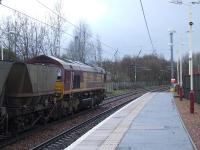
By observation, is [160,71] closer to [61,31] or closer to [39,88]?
[61,31]

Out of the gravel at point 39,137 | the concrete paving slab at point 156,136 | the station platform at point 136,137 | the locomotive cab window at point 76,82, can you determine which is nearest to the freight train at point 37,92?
the locomotive cab window at point 76,82

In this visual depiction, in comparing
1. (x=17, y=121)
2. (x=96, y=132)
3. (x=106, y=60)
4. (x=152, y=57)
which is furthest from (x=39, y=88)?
(x=152, y=57)

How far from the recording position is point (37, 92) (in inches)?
800

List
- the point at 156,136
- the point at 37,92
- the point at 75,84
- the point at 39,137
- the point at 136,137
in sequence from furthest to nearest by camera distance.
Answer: the point at 75,84, the point at 37,92, the point at 39,137, the point at 156,136, the point at 136,137

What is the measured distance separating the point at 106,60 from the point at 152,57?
3574cm

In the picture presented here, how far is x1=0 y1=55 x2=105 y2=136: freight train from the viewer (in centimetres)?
1788

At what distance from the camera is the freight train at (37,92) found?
17875mm

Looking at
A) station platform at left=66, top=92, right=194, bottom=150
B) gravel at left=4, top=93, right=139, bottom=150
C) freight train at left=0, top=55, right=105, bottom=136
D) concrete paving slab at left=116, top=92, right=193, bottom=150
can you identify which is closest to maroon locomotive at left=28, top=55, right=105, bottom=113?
freight train at left=0, top=55, right=105, bottom=136

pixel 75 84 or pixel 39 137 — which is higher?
pixel 75 84

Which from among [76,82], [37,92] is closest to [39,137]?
[37,92]

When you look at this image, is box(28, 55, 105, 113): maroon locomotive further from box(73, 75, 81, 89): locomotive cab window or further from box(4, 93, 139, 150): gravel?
box(4, 93, 139, 150): gravel

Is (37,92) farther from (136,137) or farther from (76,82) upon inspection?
(76,82)

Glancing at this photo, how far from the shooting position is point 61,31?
52031 millimetres

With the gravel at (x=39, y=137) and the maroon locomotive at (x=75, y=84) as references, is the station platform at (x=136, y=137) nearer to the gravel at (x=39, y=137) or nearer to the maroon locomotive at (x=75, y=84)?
the gravel at (x=39, y=137)
